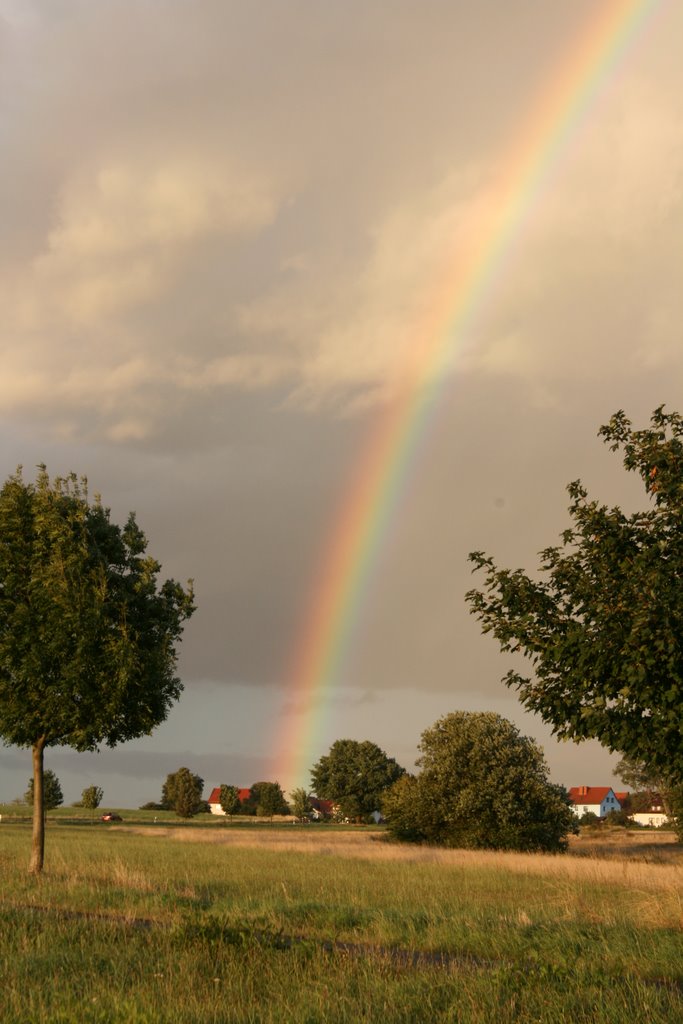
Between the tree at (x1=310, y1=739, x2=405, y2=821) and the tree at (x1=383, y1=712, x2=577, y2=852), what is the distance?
280 feet

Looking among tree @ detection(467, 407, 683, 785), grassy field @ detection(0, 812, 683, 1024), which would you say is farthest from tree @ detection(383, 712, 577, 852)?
tree @ detection(467, 407, 683, 785)

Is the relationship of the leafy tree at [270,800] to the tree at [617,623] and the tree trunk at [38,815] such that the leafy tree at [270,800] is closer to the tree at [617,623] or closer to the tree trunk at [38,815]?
the tree trunk at [38,815]

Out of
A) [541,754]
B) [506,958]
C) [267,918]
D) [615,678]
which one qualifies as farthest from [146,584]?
[541,754]

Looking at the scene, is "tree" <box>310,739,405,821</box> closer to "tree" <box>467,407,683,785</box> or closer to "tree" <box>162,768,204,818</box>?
"tree" <box>162,768,204,818</box>

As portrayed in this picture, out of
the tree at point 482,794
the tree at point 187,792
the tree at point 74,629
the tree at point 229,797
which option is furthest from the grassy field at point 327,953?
the tree at point 229,797

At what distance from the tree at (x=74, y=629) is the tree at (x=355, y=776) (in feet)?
419

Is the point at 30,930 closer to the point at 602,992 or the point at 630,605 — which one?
the point at 602,992

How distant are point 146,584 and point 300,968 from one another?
57.0ft

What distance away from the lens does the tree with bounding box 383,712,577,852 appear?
202 feet

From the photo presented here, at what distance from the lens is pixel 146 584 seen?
92.2 ft

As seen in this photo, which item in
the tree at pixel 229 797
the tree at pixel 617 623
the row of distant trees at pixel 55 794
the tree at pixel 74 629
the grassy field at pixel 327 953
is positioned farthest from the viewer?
the tree at pixel 229 797

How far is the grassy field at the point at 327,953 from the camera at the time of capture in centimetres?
946

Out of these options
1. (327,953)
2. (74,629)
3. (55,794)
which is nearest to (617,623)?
(327,953)

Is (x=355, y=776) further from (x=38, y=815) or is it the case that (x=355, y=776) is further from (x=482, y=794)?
(x=38, y=815)
